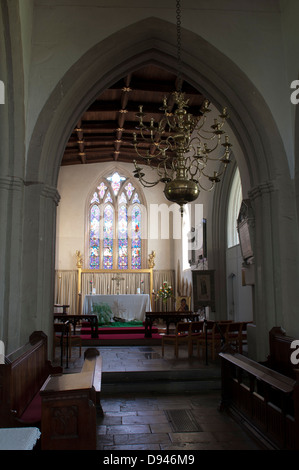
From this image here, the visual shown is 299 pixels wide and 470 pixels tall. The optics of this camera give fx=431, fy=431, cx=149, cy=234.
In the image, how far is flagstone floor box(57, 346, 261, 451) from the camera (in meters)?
3.94

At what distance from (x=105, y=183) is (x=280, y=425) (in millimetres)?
14528

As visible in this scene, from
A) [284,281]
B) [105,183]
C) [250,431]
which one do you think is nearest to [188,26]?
[284,281]

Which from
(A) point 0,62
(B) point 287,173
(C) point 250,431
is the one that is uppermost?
(A) point 0,62

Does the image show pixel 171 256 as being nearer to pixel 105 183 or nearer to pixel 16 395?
pixel 105 183

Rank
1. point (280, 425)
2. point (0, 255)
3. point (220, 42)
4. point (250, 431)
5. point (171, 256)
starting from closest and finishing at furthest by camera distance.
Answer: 1. point (280, 425)
2. point (250, 431)
3. point (0, 255)
4. point (220, 42)
5. point (171, 256)

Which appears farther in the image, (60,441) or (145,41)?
(145,41)

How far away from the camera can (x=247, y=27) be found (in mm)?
6414

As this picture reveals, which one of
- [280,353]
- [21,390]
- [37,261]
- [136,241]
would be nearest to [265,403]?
[280,353]

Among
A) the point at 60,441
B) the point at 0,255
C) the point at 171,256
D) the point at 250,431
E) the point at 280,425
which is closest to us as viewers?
the point at 60,441

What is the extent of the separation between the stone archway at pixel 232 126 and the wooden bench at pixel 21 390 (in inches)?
66.3

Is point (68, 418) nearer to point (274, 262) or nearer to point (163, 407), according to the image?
point (163, 407)

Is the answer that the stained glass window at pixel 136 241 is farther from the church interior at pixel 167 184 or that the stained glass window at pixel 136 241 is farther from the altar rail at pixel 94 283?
the church interior at pixel 167 184

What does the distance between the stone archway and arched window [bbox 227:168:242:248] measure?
10.8 feet

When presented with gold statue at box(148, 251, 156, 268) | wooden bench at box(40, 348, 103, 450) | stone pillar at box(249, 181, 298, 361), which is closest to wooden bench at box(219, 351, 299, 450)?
stone pillar at box(249, 181, 298, 361)
